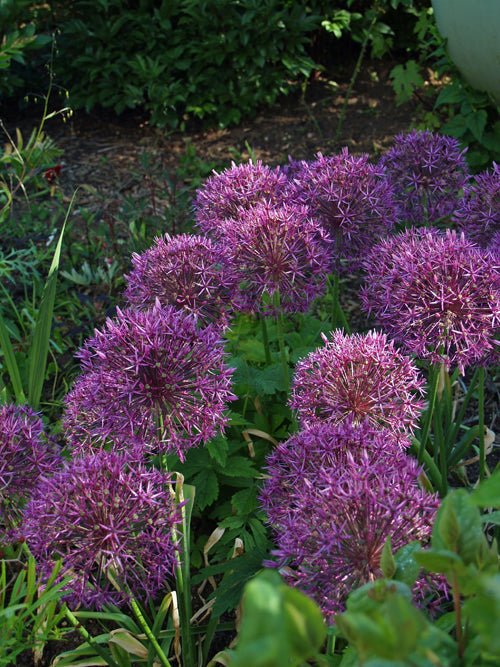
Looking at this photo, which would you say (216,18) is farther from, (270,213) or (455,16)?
(270,213)

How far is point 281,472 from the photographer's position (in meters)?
1.58

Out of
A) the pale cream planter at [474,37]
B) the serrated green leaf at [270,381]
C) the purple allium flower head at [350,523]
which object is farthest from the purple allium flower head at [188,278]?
the pale cream planter at [474,37]

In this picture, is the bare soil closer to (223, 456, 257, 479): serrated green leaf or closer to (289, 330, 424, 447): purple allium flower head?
(223, 456, 257, 479): serrated green leaf

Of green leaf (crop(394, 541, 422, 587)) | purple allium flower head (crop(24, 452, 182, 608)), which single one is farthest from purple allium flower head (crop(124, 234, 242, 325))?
green leaf (crop(394, 541, 422, 587))

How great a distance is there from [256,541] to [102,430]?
2.41 feet

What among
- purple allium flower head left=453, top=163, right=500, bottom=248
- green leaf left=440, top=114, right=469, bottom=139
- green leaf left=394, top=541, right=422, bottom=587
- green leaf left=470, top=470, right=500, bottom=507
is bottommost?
green leaf left=440, top=114, right=469, bottom=139

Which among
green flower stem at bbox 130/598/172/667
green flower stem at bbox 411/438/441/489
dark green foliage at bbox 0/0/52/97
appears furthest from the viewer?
dark green foliage at bbox 0/0/52/97

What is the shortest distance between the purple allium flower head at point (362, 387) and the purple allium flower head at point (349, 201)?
64 centimetres

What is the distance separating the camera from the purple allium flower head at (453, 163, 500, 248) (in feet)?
7.06

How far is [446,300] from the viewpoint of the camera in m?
1.66

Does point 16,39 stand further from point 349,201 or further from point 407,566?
point 407,566

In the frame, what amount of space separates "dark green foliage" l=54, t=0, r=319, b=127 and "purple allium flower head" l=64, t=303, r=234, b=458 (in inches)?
186

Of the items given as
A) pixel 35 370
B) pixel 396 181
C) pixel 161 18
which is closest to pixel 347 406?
pixel 396 181

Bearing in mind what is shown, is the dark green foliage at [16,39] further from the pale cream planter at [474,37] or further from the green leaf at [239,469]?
the green leaf at [239,469]
